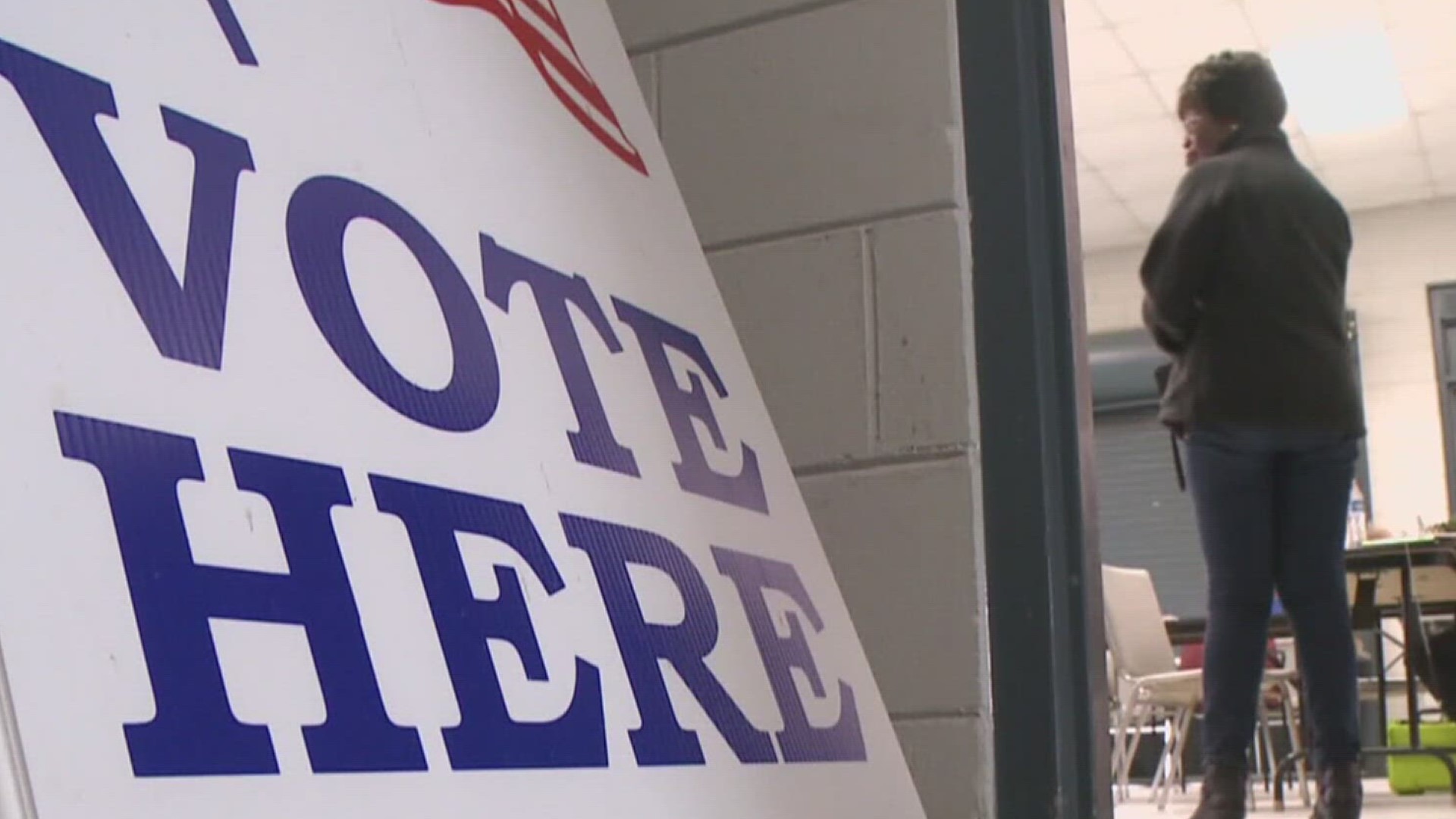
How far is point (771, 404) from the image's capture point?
1.40 meters

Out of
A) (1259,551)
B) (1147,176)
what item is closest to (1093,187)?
(1147,176)

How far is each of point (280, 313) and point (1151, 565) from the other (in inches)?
295

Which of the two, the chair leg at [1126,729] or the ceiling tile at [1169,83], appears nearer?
the chair leg at [1126,729]

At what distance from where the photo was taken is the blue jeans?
88.0 inches

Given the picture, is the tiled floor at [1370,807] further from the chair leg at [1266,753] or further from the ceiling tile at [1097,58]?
the ceiling tile at [1097,58]

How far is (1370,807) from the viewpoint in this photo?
154 inches

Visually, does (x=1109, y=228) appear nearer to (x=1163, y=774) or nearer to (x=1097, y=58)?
(x=1097, y=58)

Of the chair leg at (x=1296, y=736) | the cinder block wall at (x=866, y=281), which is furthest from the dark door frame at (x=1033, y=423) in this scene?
the chair leg at (x=1296, y=736)

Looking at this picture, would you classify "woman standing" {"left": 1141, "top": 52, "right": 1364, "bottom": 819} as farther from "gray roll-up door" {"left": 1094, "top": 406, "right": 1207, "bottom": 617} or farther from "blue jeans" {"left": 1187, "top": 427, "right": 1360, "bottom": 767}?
"gray roll-up door" {"left": 1094, "top": 406, "right": 1207, "bottom": 617}

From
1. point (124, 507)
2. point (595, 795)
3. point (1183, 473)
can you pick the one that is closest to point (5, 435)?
point (124, 507)

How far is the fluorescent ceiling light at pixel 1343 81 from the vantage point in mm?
5547

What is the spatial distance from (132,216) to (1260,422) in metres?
1.89

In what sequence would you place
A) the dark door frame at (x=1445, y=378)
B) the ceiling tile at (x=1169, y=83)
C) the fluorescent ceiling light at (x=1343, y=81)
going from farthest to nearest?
the dark door frame at (x=1445, y=378) < the ceiling tile at (x=1169, y=83) < the fluorescent ceiling light at (x=1343, y=81)

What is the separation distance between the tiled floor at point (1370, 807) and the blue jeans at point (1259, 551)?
1303mm
